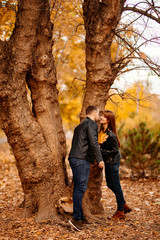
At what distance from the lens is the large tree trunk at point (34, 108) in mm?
4117

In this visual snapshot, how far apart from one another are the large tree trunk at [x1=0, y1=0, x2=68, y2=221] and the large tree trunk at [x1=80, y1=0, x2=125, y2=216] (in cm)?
63

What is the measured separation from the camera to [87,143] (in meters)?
3.84

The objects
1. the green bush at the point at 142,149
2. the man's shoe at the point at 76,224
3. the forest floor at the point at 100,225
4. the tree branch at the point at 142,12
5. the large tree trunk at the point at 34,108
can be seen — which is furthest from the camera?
the green bush at the point at 142,149

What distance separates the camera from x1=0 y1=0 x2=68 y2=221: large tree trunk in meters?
4.12

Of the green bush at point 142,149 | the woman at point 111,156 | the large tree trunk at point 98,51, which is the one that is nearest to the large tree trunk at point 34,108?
the large tree trunk at point 98,51

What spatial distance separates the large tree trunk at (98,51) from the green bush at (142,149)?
3.74 metres

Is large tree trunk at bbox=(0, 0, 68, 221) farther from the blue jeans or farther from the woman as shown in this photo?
A: the woman

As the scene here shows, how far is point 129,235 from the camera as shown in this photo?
3578 millimetres

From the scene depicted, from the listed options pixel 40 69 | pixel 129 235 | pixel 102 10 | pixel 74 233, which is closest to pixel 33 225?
pixel 74 233

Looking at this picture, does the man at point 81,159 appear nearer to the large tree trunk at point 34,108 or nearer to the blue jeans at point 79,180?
the blue jeans at point 79,180

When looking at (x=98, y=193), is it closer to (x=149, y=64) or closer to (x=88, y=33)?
(x=149, y=64)

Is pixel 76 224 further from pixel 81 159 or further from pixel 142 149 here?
pixel 142 149

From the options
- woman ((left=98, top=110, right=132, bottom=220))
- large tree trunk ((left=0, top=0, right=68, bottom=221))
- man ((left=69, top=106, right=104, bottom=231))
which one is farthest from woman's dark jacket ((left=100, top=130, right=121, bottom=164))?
large tree trunk ((left=0, top=0, right=68, bottom=221))

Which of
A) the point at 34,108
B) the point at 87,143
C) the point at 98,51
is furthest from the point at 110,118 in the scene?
the point at 34,108
